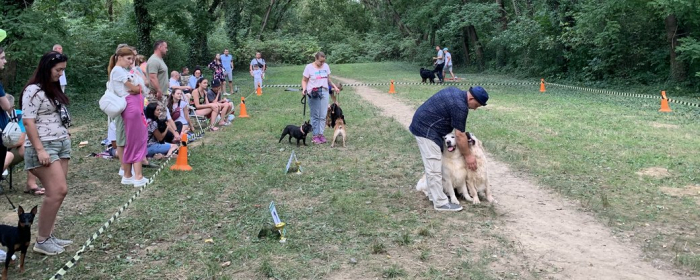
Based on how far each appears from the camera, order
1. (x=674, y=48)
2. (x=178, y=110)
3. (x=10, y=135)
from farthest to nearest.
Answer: (x=674, y=48)
(x=178, y=110)
(x=10, y=135)

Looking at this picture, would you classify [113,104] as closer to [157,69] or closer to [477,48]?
[157,69]

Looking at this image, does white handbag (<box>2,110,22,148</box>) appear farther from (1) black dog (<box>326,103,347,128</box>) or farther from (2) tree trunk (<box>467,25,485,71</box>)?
(2) tree trunk (<box>467,25,485,71</box>)

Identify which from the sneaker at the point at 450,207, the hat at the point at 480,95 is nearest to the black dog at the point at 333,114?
the sneaker at the point at 450,207

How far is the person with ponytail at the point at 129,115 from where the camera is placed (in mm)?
6902

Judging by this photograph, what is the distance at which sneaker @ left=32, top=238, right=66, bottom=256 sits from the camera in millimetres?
5043

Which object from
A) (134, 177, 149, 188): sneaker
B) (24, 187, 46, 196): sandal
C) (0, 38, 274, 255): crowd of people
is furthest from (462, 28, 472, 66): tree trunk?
(24, 187, 46, 196): sandal

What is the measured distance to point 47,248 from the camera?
5.05 metres

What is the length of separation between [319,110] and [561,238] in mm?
5896

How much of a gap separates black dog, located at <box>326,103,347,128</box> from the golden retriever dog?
4.56 m

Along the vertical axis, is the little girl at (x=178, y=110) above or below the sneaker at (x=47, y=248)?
above

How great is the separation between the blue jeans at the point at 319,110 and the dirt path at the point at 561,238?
3.87 metres

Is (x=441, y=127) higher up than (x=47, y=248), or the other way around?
(x=441, y=127)

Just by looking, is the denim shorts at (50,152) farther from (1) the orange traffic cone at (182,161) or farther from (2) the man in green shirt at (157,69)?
(2) the man in green shirt at (157,69)

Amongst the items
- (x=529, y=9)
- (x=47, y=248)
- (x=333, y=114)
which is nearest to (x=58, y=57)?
(x=47, y=248)
